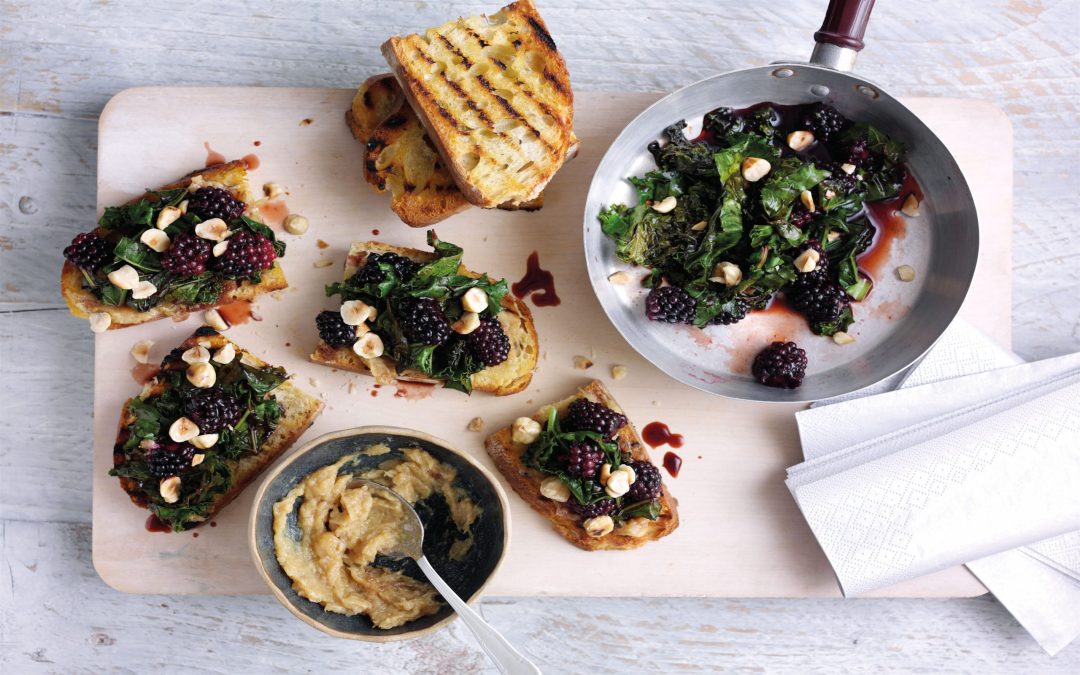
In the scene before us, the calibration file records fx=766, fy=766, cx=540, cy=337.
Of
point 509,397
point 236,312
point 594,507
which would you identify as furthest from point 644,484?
point 236,312

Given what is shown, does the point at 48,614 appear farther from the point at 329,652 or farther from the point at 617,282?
the point at 617,282

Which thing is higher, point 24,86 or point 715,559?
point 24,86

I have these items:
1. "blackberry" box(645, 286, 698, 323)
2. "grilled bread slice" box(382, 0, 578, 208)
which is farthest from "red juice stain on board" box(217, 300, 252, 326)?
"blackberry" box(645, 286, 698, 323)

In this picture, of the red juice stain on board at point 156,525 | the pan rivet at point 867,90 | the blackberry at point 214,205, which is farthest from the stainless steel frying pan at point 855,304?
the red juice stain on board at point 156,525

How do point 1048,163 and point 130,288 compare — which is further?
point 1048,163

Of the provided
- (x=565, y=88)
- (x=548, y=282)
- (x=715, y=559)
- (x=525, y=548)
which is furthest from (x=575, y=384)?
(x=565, y=88)

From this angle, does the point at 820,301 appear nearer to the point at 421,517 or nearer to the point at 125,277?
the point at 421,517

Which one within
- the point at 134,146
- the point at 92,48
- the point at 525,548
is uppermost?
the point at 92,48
